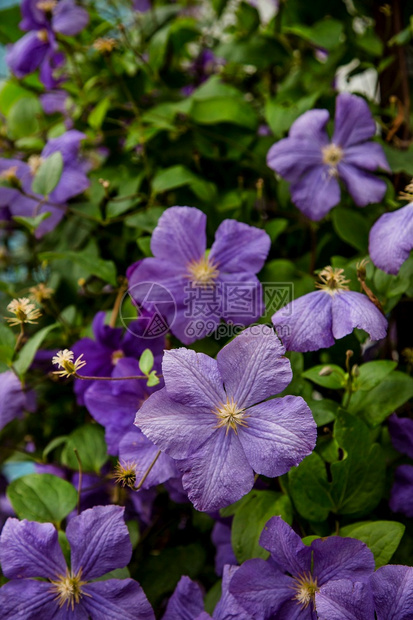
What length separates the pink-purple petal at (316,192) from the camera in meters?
0.63

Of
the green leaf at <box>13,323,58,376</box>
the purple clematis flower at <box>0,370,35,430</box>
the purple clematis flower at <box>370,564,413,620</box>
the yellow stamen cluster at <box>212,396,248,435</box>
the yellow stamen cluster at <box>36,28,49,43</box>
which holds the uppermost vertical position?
the yellow stamen cluster at <box>36,28,49,43</box>

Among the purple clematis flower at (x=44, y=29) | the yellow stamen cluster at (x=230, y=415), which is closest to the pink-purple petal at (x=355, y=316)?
the yellow stamen cluster at (x=230, y=415)

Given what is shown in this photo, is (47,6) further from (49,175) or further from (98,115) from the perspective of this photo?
(49,175)

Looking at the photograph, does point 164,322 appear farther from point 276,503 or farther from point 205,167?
point 205,167

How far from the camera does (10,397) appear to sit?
0.60m

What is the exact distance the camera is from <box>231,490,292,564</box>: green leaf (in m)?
0.50

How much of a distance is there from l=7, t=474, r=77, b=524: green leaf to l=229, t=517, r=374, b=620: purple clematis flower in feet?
0.60

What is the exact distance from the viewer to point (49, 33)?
0.79m

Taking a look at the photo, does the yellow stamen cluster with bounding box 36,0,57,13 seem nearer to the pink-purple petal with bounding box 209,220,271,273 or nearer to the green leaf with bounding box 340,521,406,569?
the pink-purple petal with bounding box 209,220,271,273

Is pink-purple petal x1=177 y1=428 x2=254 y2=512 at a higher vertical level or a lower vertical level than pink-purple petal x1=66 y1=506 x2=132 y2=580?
higher

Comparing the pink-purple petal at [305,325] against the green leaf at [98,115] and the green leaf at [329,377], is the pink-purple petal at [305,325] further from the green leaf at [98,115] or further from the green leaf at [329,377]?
the green leaf at [98,115]

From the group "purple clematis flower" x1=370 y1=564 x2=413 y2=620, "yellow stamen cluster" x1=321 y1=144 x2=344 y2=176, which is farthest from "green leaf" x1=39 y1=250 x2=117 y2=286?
"purple clematis flower" x1=370 y1=564 x2=413 y2=620

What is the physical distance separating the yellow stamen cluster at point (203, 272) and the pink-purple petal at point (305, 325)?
0.10m

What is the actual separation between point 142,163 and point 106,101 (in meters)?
0.09
